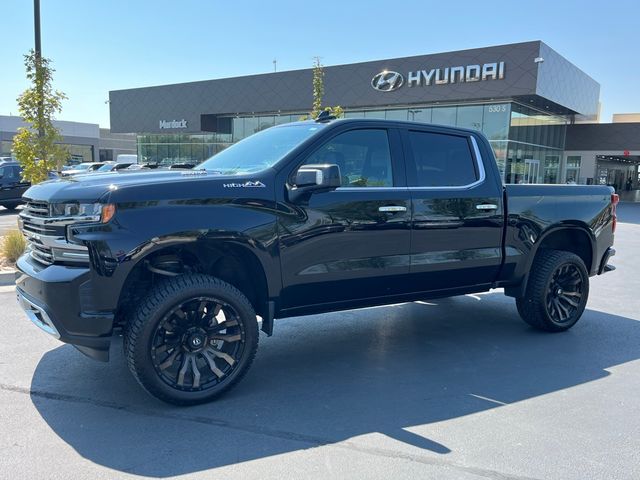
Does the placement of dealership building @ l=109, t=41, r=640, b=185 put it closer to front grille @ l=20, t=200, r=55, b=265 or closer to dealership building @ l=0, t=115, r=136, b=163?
dealership building @ l=0, t=115, r=136, b=163

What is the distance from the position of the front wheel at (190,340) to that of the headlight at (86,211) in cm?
62

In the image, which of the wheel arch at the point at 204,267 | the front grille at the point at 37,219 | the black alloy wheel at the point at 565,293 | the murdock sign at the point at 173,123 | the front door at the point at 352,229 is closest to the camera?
the front grille at the point at 37,219

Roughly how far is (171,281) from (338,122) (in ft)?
6.22

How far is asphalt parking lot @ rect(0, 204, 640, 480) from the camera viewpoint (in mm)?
3061

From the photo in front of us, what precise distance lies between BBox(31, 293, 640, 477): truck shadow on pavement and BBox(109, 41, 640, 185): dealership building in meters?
22.0

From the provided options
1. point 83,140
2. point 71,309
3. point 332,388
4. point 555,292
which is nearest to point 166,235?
point 71,309

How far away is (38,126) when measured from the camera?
9.44 meters

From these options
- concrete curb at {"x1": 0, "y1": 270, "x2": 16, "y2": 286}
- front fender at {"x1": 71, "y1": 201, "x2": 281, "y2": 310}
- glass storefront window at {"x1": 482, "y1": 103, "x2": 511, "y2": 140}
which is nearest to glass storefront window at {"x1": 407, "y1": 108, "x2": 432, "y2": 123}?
glass storefront window at {"x1": 482, "y1": 103, "x2": 511, "y2": 140}

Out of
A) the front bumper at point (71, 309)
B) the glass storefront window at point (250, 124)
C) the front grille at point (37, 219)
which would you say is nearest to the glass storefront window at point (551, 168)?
the glass storefront window at point (250, 124)

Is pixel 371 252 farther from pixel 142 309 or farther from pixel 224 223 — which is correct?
pixel 142 309

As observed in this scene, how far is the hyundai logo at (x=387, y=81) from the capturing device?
28.5 metres

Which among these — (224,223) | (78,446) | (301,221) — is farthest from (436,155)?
(78,446)

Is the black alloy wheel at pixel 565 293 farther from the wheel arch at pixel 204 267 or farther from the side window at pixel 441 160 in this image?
the wheel arch at pixel 204 267

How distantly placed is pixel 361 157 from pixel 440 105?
84.7 feet
